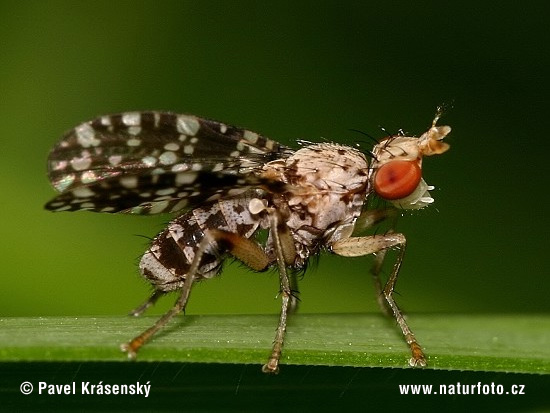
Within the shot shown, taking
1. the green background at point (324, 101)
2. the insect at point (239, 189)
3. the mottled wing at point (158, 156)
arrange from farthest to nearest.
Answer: the green background at point (324, 101) < the insect at point (239, 189) < the mottled wing at point (158, 156)

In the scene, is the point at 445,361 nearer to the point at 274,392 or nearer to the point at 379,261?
the point at 274,392

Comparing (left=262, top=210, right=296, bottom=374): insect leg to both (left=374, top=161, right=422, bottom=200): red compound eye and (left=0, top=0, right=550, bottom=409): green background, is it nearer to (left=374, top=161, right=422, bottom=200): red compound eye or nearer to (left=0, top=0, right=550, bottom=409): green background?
(left=374, top=161, right=422, bottom=200): red compound eye

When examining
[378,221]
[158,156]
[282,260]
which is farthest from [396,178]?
[158,156]

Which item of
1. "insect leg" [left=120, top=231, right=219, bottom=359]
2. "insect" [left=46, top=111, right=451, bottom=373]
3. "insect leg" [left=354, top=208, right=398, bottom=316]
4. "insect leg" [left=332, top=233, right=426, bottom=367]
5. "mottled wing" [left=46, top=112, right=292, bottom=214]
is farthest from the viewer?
"insect leg" [left=354, top=208, right=398, bottom=316]

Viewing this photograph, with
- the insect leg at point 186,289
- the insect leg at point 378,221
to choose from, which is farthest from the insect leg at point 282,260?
the insect leg at point 378,221

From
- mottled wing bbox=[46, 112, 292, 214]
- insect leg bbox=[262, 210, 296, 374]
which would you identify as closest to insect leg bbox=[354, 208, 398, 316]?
insect leg bbox=[262, 210, 296, 374]

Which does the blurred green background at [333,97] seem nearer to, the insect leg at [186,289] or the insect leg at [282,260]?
the insect leg at [282,260]
